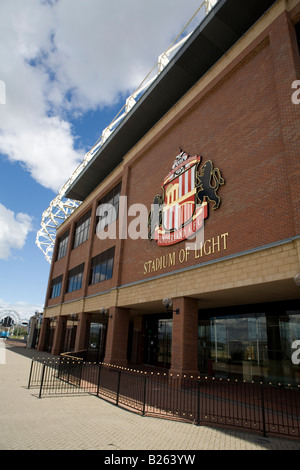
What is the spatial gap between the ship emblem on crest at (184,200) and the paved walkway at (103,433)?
902 cm

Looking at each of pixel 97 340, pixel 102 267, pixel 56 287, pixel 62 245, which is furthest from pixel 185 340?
pixel 62 245

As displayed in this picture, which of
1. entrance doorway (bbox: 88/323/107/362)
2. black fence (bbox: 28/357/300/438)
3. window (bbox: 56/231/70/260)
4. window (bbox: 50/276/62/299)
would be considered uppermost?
window (bbox: 56/231/70/260)

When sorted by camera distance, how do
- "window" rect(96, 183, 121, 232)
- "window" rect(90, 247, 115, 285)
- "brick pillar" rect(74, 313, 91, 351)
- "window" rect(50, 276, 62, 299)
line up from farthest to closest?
"window" rect(50, 276, 62, 299) < "brick pillar" rect(74, 313, 91, 351) < "window" rect(96, 183, 121, 232) < "window" rect(90, 247, 115, 285)

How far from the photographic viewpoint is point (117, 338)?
2053 cm

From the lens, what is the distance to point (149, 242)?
19.0 metres

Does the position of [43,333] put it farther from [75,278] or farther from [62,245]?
[75,278]

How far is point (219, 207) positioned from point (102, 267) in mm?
14625

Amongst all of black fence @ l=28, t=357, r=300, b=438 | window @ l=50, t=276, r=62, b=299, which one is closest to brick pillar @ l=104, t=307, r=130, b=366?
black fence @ l=28, t=357, r=300, b=438

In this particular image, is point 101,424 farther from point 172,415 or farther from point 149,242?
point 149,242

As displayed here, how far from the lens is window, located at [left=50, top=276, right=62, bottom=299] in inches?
1470

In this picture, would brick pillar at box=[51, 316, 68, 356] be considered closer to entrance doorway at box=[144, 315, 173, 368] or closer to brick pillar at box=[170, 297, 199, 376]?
entrance doorway at box=[144, 315, 173, 368]

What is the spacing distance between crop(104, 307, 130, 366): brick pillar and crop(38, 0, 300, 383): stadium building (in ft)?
0.27

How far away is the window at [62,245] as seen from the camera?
1518 inches

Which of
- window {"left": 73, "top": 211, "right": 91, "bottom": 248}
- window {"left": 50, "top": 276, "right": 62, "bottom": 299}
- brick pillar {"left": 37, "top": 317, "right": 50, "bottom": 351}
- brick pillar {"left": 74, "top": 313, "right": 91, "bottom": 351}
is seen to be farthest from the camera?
brick pillar {"left": 37, "top": 317, "right": 50, "bottom": 351}
